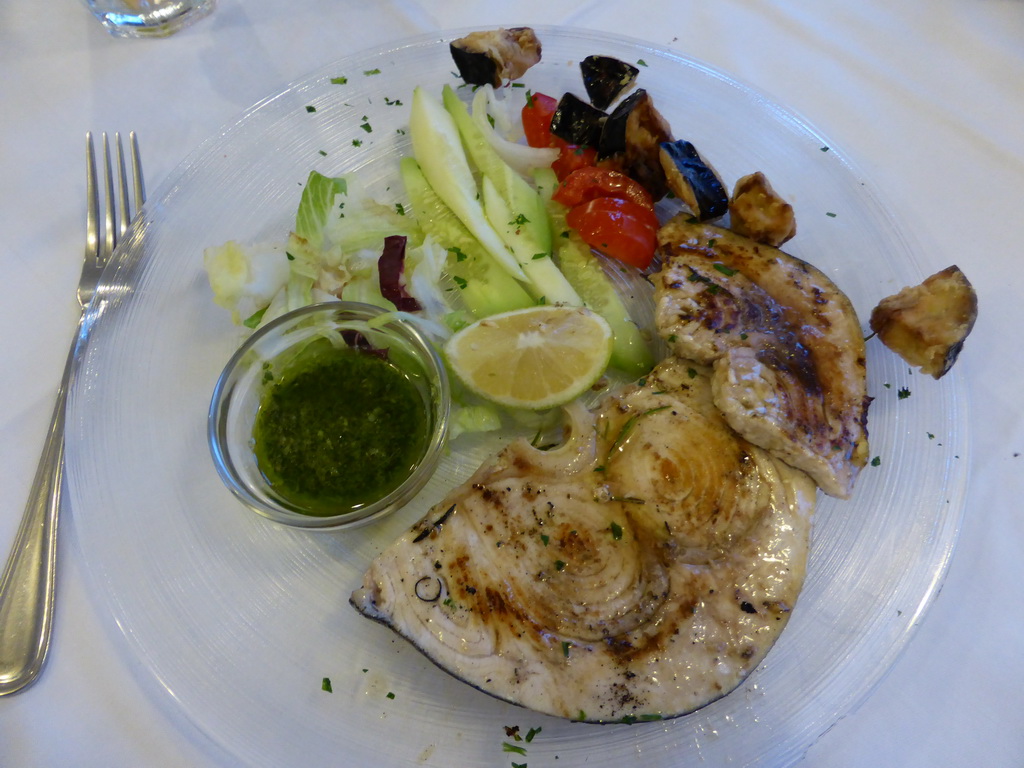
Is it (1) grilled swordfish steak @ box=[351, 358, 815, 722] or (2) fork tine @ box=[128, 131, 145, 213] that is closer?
(1) grilled swordfish steak @ box=[351, 358, 815, 722]

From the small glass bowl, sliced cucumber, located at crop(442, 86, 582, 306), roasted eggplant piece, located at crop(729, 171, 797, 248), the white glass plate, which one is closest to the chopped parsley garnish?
the white glass plate

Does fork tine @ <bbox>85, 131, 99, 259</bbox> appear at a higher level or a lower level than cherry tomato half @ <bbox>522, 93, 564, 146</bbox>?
lower

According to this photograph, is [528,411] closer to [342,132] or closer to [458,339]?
[458,339]

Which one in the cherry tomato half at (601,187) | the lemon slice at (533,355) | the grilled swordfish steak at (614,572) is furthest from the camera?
the cherry tomato half at (601,187)

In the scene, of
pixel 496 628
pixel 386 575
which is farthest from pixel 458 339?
pixel 496 628

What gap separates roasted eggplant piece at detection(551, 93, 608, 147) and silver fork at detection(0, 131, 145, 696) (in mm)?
2233

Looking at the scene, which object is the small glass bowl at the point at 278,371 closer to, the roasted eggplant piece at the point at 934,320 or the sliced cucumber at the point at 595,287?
the sliced cucumber at the point at 595,287

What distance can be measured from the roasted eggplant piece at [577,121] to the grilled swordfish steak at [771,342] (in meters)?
0.61

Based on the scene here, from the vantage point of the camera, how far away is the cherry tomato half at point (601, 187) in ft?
A: 9.48

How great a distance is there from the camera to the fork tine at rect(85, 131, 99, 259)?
3.03m

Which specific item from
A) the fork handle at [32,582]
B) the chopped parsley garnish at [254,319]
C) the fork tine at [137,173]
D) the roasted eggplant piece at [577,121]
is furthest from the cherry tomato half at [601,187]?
the fork handle at [32,582]

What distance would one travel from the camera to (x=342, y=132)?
3229 mm

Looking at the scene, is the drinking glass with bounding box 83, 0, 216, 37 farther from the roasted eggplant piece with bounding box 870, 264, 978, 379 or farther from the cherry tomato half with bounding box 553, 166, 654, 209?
the roasted eggplant piece with bounding box 870, 264, 978, 379

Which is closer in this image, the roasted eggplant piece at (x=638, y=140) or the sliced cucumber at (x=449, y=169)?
the roasted eggplant piece at (x=638, y=140)
